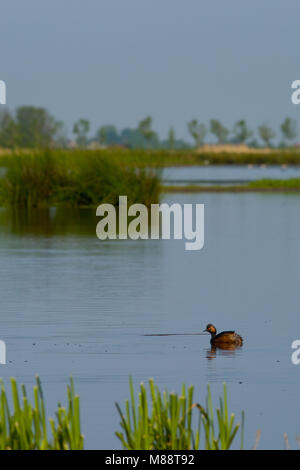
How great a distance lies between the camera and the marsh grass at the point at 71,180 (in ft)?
108

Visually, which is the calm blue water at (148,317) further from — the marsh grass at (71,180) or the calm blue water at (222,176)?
the calm blue water at (222,176)

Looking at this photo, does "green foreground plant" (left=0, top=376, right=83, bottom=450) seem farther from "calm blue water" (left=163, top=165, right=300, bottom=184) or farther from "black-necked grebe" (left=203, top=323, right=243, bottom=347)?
"calm blue water" (left=163, top=165, right=300, bottom=184)

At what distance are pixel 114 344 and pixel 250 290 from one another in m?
4.99

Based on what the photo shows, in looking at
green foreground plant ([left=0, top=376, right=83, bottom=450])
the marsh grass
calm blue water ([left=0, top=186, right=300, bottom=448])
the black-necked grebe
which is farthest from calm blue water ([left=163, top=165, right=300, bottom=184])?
green foreground plant ([left=0, top=376, right=83, bottom=450])

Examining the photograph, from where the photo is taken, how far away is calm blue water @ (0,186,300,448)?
9.53m

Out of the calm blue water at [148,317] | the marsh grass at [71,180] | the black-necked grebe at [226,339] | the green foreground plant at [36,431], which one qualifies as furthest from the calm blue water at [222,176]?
the green foreground plant at [36,431]

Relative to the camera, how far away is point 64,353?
37.0 feet

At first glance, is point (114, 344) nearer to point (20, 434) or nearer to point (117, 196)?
point (20, 434)

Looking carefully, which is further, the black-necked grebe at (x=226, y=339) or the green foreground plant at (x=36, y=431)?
the black-necked grebe at (x=226, y=339)

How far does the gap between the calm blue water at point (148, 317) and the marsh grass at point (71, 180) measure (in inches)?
266

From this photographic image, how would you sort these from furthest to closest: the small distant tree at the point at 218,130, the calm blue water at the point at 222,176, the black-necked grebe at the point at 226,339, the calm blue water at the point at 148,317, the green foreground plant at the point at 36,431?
1. the small distant tree at the point at 218,130
2. the calm blue water at the point at 222,176
3. the black-necked grebe at the point at 226,339
4. the calm blue water at the point at 148,317
5. the green foreground plant at the point at 36,431

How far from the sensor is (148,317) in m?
13.7

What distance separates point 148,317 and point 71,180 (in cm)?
2220

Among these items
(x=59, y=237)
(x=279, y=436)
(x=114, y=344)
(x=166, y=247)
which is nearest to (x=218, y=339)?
(x=114, y=344)
